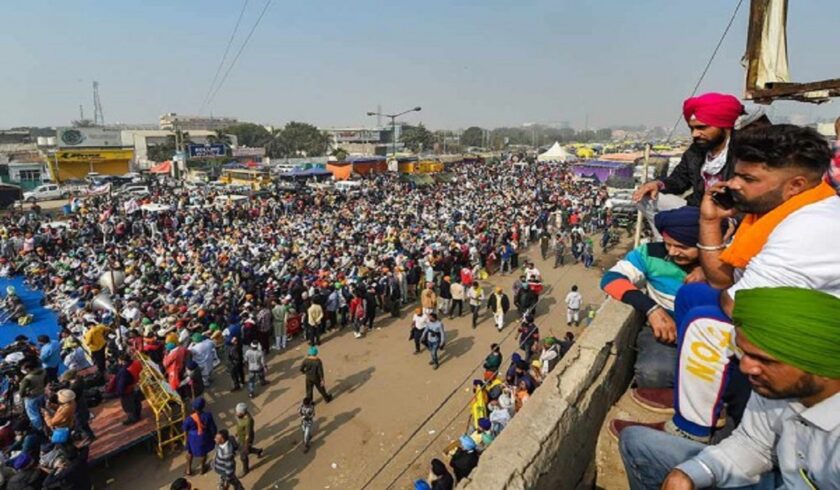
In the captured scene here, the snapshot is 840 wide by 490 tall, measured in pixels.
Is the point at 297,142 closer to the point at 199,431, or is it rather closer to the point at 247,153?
the point at 247,153

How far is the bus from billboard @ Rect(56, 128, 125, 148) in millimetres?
24355

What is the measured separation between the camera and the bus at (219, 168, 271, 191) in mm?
36094

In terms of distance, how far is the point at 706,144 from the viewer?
3459 millimetres

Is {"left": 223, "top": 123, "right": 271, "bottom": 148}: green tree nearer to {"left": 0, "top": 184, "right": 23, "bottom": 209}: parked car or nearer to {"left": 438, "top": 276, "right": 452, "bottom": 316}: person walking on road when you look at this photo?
{"left": 0, "top": 184, "right": 23, "bottom": 209}: parked car

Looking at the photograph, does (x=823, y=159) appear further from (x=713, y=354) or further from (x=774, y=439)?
(x=774, y=439)

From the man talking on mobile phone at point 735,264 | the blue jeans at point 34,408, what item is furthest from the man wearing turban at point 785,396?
the blue jeans at point 34,408

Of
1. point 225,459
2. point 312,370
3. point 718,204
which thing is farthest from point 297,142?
point 718,204

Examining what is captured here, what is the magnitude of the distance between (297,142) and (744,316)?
3420 inches

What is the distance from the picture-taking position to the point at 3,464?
646cm

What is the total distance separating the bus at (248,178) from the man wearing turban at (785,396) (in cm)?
3502

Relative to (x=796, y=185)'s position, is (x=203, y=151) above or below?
above

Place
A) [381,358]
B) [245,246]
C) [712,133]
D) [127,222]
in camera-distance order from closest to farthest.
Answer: [712,133], [381,358], [245,246], [127,222]

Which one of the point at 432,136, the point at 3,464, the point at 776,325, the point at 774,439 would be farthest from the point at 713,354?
the point at 432,136

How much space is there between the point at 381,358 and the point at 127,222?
1677 cm
